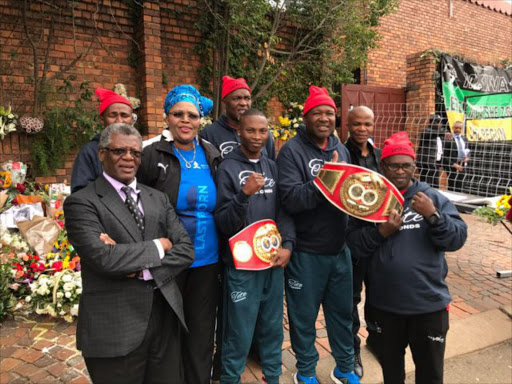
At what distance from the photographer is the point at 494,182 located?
7.34m

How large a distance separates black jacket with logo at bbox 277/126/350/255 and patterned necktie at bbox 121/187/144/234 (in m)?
0.94

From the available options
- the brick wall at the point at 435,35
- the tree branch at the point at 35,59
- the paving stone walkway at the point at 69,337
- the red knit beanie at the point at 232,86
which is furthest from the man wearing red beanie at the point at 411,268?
the brick wall at the point at 435,35

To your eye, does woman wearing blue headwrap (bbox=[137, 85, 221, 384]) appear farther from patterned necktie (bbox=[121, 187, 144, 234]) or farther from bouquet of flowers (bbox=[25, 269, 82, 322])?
bouquet of flowers (bbox=[25, 269, 82, 322])

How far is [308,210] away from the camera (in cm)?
248

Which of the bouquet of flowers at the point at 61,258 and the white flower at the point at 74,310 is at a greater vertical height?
the bouquet of flowers at the point at 61,258

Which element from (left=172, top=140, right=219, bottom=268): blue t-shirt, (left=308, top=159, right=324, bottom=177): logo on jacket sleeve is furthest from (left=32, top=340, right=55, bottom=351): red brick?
(left=308, top=159, right=324, bottom=177): logo on jacket sleeve

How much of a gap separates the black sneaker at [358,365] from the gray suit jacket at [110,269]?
179 cm

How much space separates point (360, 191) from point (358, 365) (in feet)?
5.14

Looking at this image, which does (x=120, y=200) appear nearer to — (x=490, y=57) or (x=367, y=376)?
(x=367, y=376)

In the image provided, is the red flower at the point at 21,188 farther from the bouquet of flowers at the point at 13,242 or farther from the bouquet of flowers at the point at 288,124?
the bouquet of flowers at the point at 288,124

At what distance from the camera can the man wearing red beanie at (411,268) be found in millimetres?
2143

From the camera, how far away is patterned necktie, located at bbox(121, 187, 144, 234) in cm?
192

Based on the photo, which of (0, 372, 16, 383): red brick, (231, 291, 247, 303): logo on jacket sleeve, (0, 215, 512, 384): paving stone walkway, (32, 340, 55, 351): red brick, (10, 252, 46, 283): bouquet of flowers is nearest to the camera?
(231, 291, 247, 303): logo on jacket sleeve

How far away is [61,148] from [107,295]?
14.2 ft
